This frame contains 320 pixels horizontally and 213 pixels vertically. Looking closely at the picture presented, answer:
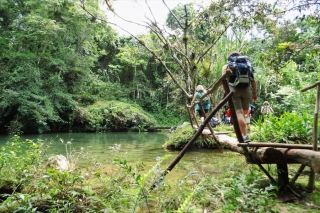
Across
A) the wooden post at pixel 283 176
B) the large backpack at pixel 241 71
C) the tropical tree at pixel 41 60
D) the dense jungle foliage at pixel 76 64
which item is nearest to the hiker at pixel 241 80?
the large backpack at pixel 241 71

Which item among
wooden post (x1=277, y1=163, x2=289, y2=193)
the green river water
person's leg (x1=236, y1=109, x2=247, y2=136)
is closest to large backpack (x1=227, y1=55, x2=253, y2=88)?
person's leg (x1=236, y1=109, x2=247, y2=136)

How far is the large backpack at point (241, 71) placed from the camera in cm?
376

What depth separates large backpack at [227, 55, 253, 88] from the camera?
376cm

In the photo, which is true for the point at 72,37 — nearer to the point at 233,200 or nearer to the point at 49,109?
the point at 49,109

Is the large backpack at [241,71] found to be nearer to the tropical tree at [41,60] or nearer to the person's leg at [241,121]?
the person's leg at [241,121]

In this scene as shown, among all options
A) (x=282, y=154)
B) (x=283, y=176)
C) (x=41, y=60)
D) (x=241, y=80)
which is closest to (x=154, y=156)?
(x=241, y=80)

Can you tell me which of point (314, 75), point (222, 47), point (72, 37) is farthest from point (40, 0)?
point (314, 75)

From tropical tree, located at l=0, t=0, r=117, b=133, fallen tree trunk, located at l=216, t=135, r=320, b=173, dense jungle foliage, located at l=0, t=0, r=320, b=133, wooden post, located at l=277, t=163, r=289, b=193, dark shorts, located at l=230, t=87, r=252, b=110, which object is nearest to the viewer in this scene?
fallen tree trunk, located at l=216, t=135, r=320, b=173

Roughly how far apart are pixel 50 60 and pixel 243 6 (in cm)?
1593

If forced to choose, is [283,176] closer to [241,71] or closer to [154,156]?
[241,71]

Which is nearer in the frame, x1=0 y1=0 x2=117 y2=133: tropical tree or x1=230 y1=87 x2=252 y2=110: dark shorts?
x1=230 y1=87 x2=252 y2=110: dark shorts

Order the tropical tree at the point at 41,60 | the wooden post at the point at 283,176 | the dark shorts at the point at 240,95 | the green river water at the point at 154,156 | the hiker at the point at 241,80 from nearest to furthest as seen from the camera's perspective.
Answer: the wooden post at the point at 283,176 → the hiker at the point at 241,80 → the dark shorts at the point at 240,95 → the green river water at the point at 154,156 → the tropical tree at the point at 41,60

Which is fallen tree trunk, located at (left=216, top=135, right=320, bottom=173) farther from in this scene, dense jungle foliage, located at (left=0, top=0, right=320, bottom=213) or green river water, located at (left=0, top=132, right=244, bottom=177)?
green river water, located at (left=0, top=132, right=244, bottom=177)

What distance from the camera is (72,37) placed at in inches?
798
